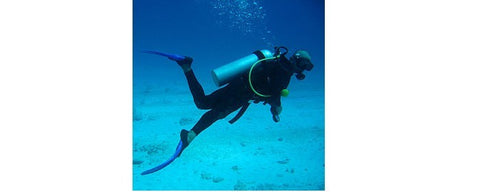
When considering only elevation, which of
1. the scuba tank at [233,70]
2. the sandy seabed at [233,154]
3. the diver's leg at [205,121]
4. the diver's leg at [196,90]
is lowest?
the sandy seabed at [233,154]

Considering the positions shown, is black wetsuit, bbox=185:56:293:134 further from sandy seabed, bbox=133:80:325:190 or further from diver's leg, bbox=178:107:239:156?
sandy seabed, bbox=133:80:325:190

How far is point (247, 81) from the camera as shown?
12.2ft

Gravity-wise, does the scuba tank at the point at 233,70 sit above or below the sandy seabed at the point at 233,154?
above

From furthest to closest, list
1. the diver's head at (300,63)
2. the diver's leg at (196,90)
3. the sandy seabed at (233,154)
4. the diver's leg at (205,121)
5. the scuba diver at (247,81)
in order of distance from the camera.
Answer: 1. the sandy seabed at (233,154)
2. the diver's leg at (205,121)
3. the diver's leg at (196,90)
4. the scuba diver at (247,81)
5. the diver's head at (300,63)

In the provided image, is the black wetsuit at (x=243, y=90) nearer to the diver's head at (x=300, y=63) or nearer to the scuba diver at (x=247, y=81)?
the scuba diver at (x=247, y=81)

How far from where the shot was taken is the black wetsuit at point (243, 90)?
11.6 ft

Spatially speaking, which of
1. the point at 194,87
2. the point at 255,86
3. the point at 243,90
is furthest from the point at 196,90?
the point at 255,86

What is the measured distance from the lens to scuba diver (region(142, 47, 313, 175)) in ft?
11.5

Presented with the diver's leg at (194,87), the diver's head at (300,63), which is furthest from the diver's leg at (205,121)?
the diver's head at (300,63)

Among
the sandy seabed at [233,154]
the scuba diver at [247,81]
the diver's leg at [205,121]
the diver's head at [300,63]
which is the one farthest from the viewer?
the sandy seabed at [233,154]

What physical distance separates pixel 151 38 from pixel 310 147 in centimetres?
5804

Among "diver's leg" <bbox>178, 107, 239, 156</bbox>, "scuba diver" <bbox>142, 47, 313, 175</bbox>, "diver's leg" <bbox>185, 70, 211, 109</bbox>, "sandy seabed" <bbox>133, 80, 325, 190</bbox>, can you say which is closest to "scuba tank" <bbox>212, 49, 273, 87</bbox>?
"scuba diver" <bbox>142, 47, 313, 175</bbox>
